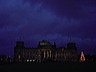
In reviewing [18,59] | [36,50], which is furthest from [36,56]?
[18,59]

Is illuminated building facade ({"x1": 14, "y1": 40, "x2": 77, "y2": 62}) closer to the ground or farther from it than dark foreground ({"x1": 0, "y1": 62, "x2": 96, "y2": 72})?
farther from it

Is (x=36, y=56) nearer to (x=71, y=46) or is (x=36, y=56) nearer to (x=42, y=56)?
(x=42, y=56)

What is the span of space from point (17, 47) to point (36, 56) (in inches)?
740

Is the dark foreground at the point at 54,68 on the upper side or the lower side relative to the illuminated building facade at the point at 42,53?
lower

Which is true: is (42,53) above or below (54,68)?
above

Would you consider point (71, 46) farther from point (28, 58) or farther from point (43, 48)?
point (28, 58)

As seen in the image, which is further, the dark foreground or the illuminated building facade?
the illuminated building facade

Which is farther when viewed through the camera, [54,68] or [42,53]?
[42,53]

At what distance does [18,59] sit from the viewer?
176125mm

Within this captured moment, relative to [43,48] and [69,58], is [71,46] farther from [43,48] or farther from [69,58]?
[43,48]

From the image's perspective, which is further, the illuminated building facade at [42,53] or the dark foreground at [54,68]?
the illuminated building facade at [42,53]

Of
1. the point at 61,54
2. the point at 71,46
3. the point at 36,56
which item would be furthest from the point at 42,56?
the point at 71,46

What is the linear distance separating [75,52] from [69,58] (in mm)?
8113

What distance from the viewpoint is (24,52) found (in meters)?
178
